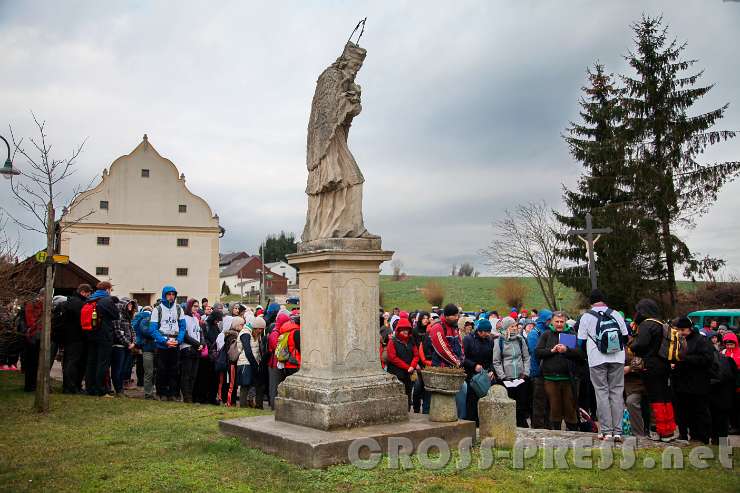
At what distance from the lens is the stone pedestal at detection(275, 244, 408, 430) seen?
6.73 m

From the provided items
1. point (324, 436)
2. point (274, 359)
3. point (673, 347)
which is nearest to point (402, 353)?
point (274, 359)

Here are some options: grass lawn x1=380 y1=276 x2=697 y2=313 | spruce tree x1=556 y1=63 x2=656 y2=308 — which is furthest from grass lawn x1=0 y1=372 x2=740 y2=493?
grass lawn x1=380 y1=276 x2=697 y2=313

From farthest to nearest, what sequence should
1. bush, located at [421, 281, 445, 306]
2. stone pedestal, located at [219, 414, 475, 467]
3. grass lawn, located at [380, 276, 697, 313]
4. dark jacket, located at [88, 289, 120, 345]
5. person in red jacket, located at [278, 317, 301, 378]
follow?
grass lawn, located at [380, 276, 697, 313]
bush, located at [421, 281, 445, 306]
dark jacket, located at [88, 289, 120, 345]
person in red jacket, located at [278, 317, 301, 378]
stone pedestal, located at [219, 414, 475, 467]

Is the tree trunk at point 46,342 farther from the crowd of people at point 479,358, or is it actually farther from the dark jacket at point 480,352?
the dark jacket at point 480,352

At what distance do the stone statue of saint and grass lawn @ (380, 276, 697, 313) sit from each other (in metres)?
42.6

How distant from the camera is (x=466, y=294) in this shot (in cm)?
6712

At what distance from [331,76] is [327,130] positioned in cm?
74

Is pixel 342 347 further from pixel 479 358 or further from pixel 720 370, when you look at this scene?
pixel 720 370

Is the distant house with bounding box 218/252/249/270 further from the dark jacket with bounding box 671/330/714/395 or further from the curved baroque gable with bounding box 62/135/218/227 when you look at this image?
the dark jacket with bounding box 671/330/714/395

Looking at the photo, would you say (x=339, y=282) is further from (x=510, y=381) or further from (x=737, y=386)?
(x=737, y=386)

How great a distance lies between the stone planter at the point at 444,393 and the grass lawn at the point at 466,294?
4252 cm

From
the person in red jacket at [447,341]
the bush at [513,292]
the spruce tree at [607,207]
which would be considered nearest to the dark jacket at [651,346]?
the person in red jacket at [447,341]

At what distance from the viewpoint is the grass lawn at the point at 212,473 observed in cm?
532

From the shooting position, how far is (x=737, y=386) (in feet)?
30.5
